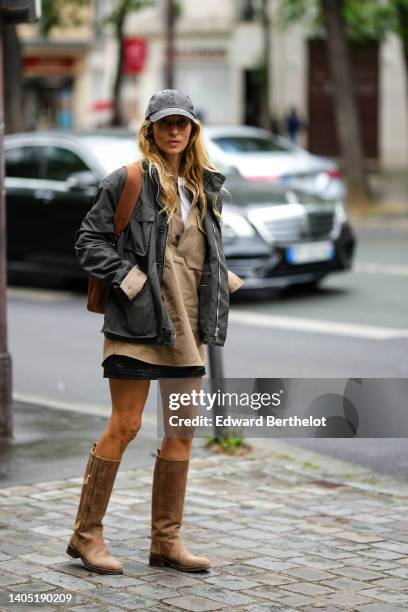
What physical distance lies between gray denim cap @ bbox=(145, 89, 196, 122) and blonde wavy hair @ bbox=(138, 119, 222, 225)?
4 cm

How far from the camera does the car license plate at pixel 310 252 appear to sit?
1423 cm

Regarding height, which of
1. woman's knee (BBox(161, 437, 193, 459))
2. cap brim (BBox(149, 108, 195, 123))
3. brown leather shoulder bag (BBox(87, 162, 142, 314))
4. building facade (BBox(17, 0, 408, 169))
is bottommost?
woman's knee (BBox(161, 437, 193, 459))

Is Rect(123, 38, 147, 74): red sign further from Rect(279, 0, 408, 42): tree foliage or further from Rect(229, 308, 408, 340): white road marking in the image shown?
Rect(229, 308, 408, 340): white road marking

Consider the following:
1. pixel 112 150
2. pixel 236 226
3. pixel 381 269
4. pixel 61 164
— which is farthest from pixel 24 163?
pixel 381 269

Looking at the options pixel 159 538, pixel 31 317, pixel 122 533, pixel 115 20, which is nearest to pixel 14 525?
pixel 122 533

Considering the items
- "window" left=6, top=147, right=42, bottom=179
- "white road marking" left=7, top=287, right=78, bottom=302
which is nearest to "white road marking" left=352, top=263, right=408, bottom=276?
"white road marking" left=7, top=287, right=78, bottom=302

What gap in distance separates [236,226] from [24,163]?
3.15 meters

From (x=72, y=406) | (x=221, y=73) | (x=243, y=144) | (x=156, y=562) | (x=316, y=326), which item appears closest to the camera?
(x=156, y=562)

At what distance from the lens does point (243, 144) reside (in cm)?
1923

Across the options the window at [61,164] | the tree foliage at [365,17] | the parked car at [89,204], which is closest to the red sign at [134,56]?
the tree foliage at [365,17]

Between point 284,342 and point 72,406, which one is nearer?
point 72,406

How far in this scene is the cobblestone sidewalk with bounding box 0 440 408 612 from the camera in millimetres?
4988

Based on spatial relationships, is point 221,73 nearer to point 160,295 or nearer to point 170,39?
point 170,39

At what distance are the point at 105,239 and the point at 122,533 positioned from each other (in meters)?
1.38
